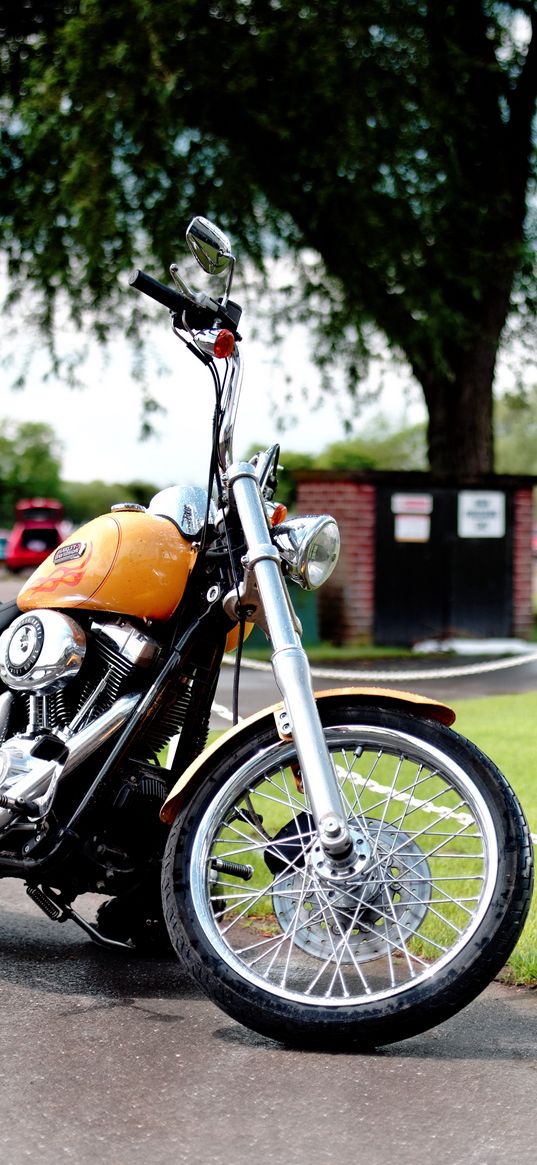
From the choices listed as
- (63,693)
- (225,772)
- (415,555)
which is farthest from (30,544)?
(225,772)

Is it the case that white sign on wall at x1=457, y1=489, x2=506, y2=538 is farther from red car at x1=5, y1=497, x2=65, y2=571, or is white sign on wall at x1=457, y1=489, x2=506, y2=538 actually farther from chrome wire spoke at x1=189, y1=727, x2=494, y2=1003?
red car at x1=5, y1=497, x2=65, y2=571

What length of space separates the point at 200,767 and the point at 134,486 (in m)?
42.6

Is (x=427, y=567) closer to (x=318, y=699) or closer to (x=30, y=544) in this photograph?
(x=318, y=699)

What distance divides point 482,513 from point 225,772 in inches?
534

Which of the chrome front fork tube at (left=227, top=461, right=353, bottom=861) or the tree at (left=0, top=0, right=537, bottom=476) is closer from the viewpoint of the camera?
the chrome front fork tube at (left=227, top=461, right=353, bottom=861)

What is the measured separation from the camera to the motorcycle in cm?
271

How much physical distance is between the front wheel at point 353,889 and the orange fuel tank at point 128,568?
1.57 ft

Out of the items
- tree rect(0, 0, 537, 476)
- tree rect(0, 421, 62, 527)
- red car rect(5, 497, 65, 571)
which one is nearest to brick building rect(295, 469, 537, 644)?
tree rect(0, 0, 537, 476)

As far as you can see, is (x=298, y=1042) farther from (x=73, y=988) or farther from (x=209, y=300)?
(x=209, y=300)

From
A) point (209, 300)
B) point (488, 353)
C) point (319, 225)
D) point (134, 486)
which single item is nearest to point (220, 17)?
point (319, 225)

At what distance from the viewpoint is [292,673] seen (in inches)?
109

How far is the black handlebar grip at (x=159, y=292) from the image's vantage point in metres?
3.00

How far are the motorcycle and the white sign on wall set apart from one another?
41.7 feet

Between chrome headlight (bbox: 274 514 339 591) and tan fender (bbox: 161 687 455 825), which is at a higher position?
chrome headlight (bbox: 274 514 339 591)
